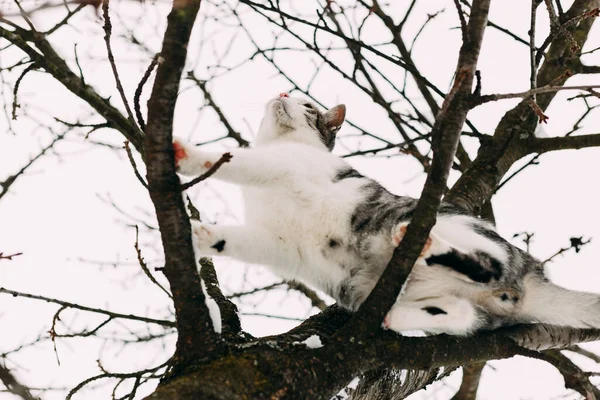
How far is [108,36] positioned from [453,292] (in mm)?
2214

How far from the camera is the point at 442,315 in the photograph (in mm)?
3350

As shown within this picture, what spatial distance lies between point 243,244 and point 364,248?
743 mm

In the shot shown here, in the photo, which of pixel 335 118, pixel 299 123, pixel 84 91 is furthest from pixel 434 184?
pixel 84 91

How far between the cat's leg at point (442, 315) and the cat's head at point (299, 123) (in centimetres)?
162

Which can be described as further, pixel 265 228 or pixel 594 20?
pixel 594 20

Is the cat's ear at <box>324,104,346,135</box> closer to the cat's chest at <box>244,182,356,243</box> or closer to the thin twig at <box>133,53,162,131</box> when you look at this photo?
the cat's chest at <box>244,182,356,243</box>

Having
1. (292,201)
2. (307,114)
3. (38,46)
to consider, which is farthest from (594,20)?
(38,46)

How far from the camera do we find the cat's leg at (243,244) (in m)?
3.69

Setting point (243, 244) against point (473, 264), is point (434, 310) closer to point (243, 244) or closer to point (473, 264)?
point (473, 264)

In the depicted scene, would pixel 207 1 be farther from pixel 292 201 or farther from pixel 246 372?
pixel 246 372

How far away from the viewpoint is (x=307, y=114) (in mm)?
4688

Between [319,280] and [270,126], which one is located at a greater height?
[270,126]

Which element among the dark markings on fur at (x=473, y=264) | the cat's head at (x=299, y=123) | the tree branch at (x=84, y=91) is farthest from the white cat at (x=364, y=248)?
the tree branch at (x=84, y=91)

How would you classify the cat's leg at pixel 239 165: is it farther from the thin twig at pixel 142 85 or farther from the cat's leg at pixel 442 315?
the cat's leg at pixel 442 315
